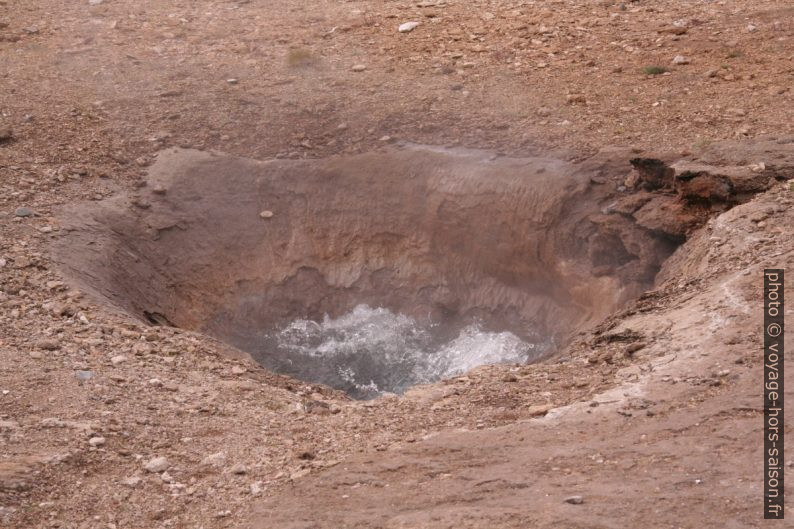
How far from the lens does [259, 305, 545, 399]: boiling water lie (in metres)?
6.85

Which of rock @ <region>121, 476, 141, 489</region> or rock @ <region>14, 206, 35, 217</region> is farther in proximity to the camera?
rock @ <region>14, 206, 35, 217</region>

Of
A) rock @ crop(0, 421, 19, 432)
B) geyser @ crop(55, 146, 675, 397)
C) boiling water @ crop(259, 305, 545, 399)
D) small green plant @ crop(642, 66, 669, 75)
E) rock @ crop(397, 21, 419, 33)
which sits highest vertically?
rock @ crop(397, 21, 419, 33)

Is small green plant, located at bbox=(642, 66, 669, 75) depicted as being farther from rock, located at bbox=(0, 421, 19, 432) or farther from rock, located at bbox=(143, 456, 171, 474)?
rock, located at bbox=(0, 421, 19, 432)

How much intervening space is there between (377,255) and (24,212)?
8.60 ft

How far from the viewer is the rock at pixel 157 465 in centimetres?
418

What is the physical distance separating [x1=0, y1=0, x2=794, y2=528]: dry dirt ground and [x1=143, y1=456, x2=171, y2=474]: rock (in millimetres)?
13

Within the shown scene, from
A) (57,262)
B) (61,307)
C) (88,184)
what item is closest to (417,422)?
(61,307)

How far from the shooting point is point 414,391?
4.94 meters

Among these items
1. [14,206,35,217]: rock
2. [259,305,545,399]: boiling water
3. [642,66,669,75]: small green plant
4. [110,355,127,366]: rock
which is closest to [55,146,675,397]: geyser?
[259,305,545,399]: boiling water

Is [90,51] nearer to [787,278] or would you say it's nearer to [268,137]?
[268,137]

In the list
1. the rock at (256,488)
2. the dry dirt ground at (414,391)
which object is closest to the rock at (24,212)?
the dry dirt ground at (414,391)

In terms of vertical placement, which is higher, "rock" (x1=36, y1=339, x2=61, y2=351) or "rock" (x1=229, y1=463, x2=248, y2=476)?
"rock" (x1=36, y1=339, x2=61, y2=351)

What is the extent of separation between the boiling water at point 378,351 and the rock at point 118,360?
1.92 metres

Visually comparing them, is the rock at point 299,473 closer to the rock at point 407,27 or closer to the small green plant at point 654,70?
the small green plant at point 654,70
